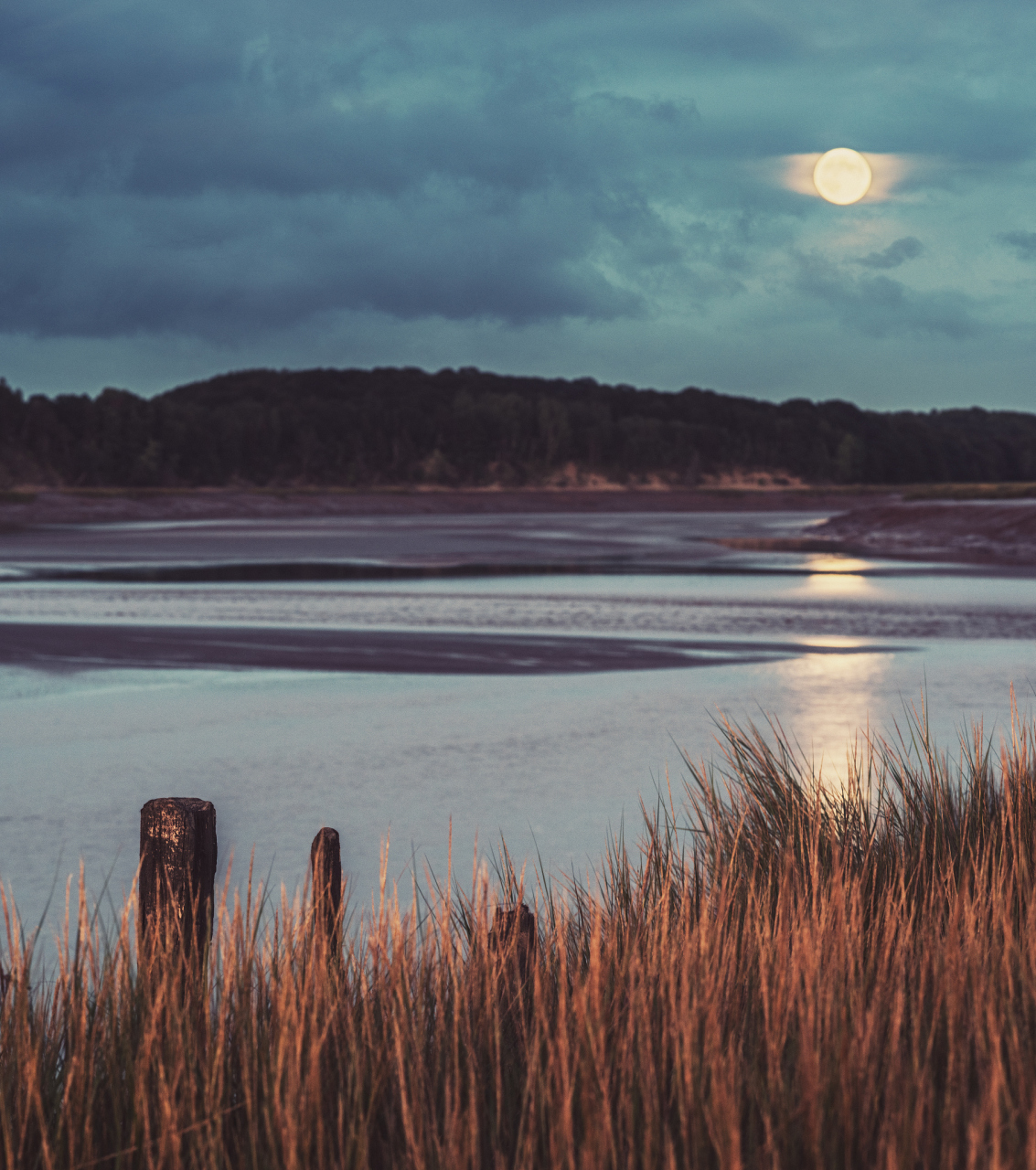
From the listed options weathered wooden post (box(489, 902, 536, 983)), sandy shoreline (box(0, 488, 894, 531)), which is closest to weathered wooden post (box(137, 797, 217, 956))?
weathered wooden post (box(489, 902, 536, 983))

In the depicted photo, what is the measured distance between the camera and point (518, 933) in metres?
3.80

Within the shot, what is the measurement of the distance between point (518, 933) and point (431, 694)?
27.6 ft

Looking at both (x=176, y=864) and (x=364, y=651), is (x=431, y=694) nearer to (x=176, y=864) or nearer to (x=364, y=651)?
(x=364, y=651)

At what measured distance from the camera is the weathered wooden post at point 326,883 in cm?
347

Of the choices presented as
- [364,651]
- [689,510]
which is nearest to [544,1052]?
[364,651]

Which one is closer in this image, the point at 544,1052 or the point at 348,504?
the point at 544,1052

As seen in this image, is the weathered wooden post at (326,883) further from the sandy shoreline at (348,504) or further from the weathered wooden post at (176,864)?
the sandy shoreline at (348,504)

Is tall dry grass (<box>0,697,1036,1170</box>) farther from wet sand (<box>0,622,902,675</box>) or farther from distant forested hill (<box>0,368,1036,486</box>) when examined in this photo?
distant forested hill (<box>0,368,1036,486</box>)

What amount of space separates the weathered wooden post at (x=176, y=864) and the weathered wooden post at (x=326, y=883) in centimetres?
30

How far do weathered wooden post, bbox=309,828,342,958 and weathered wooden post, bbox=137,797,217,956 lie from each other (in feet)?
0.98

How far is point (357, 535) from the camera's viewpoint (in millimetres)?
49344

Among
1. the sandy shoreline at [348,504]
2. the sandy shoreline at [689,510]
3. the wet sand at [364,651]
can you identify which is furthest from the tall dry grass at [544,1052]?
the sandy shoreline at [348,504]

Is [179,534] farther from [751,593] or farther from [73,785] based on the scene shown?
[73,785]

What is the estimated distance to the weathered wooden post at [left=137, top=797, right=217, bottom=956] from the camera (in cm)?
355
